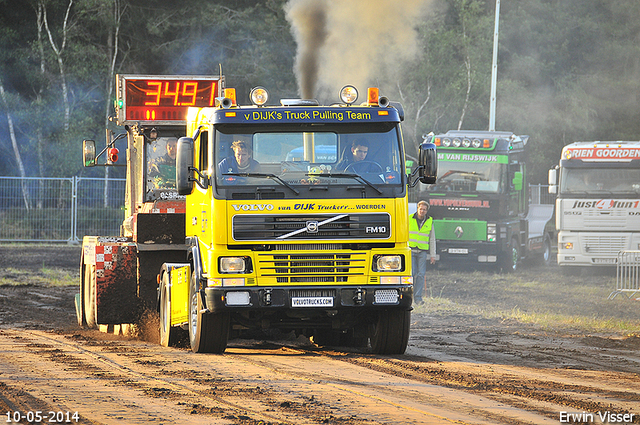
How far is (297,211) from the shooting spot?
9.31 meters

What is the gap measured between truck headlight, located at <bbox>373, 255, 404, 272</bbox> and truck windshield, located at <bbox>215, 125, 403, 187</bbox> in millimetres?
779

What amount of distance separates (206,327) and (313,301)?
1.34 metres

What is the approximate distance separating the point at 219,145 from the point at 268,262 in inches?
53.3

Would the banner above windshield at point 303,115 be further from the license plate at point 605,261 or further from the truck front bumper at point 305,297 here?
the license plate at point 605,261

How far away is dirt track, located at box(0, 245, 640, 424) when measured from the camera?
6754mm

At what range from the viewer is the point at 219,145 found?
378 inches

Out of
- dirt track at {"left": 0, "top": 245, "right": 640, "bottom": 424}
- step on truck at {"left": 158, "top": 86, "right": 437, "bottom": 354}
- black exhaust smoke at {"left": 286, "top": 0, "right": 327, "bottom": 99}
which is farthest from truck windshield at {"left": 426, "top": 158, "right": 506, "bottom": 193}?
step on truck at {"left": 158, "top": 86, "right": 437, "bottom": 354}

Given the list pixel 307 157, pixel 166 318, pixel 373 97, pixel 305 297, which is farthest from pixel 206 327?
pixel 373 97

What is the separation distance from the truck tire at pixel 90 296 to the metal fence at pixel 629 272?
11462 mm

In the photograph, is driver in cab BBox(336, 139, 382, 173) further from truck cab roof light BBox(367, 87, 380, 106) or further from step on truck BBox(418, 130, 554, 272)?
step on truck BBox(418, 130, 554, 272)

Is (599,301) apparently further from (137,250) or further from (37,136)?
(37,136)

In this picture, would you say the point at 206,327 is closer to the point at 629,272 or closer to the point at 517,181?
the point at 629,272

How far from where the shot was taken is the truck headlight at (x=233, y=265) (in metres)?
9.38

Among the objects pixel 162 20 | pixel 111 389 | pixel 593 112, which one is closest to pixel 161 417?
pixel 111 389
